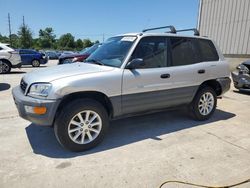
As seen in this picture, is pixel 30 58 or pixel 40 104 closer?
pixel 40 104

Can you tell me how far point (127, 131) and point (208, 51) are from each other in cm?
244

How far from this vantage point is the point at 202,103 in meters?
4.88

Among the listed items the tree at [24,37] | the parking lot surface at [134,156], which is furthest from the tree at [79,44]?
the parking lot surface at [134,156]

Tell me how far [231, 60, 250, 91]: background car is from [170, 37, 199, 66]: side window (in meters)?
3.76

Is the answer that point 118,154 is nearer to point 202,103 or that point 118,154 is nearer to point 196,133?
point 196,133

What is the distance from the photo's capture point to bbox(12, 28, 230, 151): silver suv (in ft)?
10.5

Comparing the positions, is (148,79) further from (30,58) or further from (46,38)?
(46,38)

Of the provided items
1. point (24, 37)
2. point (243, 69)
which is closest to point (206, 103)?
point (243, 69)

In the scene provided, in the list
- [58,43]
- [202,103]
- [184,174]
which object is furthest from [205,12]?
[58,43]

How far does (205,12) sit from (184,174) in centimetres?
1637

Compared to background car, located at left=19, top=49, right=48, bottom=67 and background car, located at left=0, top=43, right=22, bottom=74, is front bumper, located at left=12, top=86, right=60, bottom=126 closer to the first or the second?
background car, located at left=0, top=43, right=22, bottom=74

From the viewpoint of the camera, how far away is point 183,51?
4.46 m

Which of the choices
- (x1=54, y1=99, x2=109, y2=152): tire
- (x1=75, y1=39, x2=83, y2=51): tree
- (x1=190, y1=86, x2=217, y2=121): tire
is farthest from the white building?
(x1=75, y1=39, x2=83, y2=51): tree

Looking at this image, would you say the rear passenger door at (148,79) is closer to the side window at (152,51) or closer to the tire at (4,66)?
the side window at (152,51)
